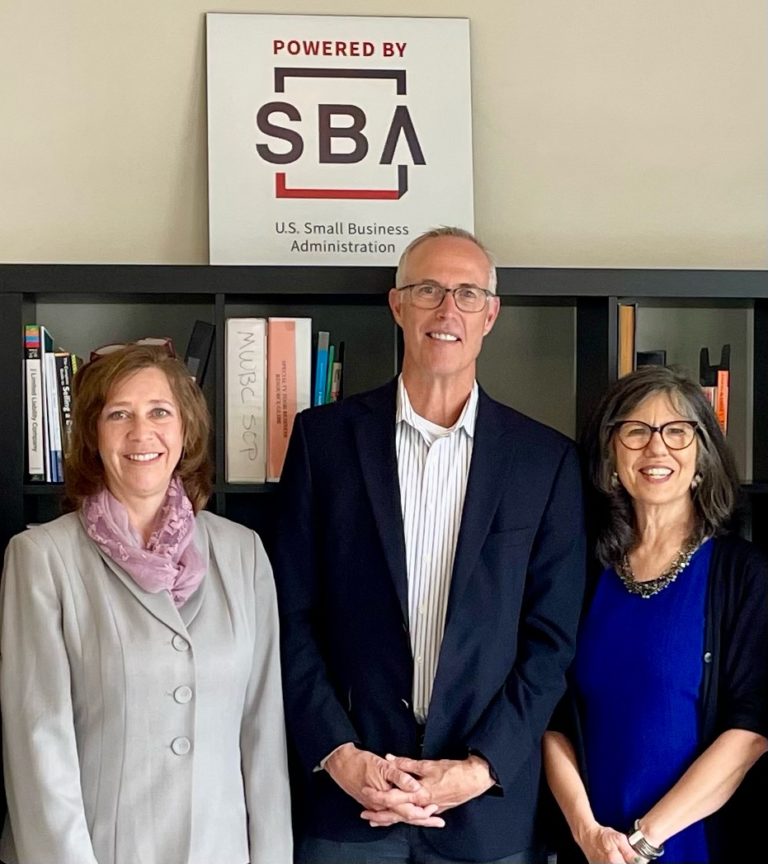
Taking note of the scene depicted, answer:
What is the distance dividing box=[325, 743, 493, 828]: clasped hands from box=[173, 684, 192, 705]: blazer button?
0.34 m

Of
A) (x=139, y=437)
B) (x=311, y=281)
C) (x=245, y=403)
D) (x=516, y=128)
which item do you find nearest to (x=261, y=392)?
(x=245, y=403)

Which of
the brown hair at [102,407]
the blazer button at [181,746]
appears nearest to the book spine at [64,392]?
the brown hair at [102,407]

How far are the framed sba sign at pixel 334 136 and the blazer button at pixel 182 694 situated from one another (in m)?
1.21

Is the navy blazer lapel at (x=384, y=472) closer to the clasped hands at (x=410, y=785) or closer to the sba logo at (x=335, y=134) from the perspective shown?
the clasped hands at (x=410, y=785)

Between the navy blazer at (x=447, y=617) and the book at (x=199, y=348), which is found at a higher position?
the book at (x=199, y=348)

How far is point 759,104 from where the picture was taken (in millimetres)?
3145

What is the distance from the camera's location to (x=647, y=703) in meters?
2.35

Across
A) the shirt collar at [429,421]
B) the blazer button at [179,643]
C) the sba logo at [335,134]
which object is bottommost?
the blazer button at [179,643]

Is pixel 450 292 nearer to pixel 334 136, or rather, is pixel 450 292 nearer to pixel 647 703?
pixel 334 136

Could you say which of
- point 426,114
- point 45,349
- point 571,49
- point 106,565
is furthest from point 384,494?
point 571,49

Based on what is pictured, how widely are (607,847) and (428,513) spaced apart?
73 cm

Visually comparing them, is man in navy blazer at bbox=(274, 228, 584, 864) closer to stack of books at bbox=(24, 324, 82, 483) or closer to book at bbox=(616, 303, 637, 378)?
book at bbox=(616, 303, 637, 378)

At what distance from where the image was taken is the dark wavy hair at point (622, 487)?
2453 mm

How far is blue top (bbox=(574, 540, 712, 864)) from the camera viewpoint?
2350 millimetres
